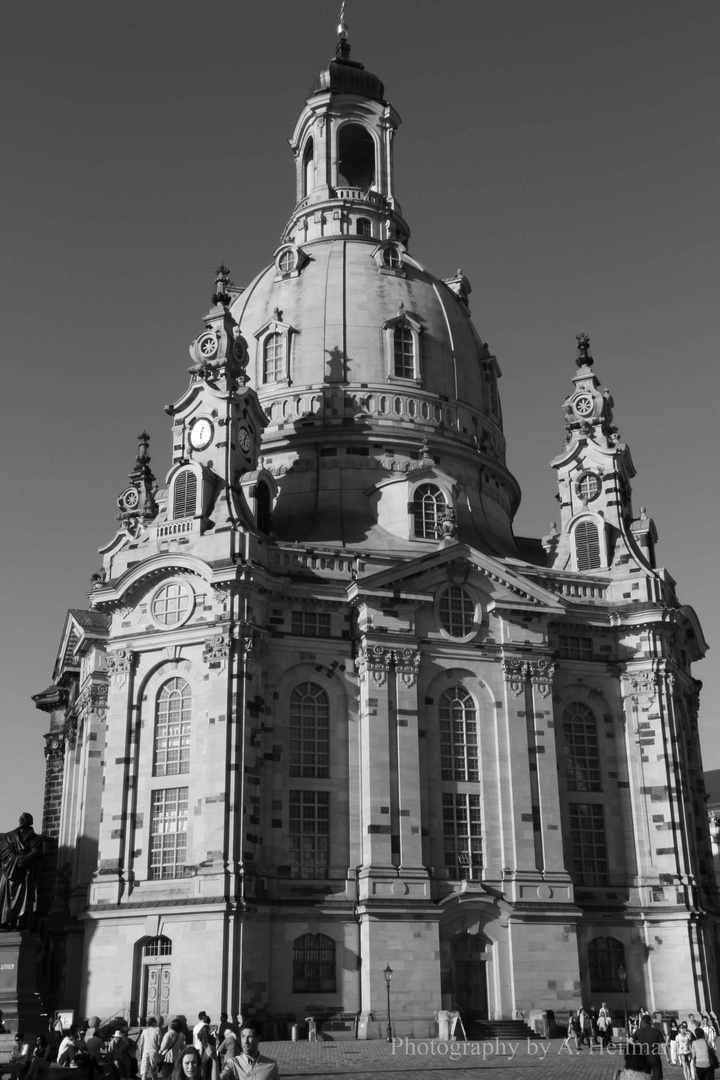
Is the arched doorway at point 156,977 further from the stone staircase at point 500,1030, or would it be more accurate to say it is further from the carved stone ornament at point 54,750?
the carved stone ornament at point 54,750

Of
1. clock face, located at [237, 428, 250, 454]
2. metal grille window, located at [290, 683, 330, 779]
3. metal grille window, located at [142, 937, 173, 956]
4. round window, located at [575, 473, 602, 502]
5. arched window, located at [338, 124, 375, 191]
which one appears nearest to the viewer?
metal grille window, located at [142, 937, 173, 956]

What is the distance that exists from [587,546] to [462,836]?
19.2 m

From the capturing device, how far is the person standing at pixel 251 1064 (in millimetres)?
19344

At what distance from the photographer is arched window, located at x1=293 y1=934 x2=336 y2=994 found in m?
58.3

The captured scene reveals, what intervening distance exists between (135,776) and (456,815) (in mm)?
15509

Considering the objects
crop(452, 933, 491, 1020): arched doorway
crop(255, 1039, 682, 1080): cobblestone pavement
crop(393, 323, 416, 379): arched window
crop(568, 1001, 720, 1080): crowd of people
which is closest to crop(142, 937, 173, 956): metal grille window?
crop(255, 1039, 682, 1080): cobblestone pavement

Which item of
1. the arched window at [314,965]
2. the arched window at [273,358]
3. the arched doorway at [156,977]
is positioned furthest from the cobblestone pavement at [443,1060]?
the arched window at [273,358]

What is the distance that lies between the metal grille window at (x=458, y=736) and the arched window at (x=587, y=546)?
495 inches

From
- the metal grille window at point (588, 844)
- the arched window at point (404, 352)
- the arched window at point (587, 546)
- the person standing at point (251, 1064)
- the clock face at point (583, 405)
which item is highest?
the arched window at point (404, 352)

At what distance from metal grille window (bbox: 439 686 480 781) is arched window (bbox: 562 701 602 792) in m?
5.57

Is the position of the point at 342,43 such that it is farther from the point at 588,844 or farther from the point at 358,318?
the point at 588,844

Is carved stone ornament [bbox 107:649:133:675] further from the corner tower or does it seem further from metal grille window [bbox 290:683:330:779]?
the corner tower

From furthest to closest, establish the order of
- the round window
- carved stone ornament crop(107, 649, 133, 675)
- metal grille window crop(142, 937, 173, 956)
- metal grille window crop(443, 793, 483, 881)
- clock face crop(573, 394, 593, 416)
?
1. clock face crop(573, 394, 593, 416)
2. the round window
3. carved stone ornament crop(107, 649, 133, 675)
4. metal grille window crop(443, 793, 483, 881)
5. metal grille window crop(142, 937, 173, 956)

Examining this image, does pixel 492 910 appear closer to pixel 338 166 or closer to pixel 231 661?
pixel 231 661
